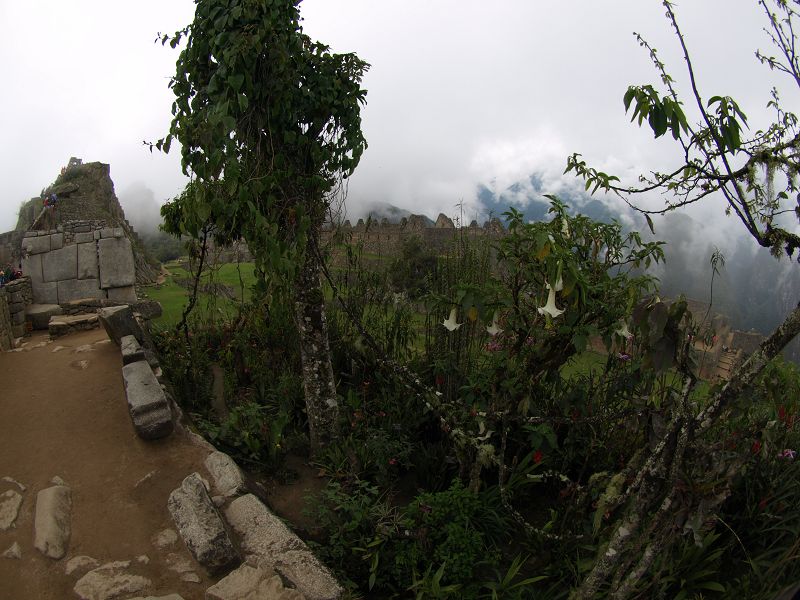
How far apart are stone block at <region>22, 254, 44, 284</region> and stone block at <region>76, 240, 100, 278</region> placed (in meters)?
0.53

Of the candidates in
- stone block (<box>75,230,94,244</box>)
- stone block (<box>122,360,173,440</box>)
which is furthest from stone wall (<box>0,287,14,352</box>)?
stone block (<box>122,360,173,440</box>)

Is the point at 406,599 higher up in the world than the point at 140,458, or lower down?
lower down

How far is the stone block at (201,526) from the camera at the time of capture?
8.63 feet

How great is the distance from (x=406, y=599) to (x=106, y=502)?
2022 millimetres

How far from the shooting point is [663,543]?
6.50 feet

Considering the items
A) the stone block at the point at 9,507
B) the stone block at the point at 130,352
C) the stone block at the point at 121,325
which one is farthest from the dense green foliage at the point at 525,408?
the stone block at the point at 121,325

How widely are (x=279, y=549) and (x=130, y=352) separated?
9.75ft

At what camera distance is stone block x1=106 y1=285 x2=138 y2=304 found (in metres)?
7.73

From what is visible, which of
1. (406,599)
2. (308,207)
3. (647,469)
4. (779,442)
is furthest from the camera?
(308,207)

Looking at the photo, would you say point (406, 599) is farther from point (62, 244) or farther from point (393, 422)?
point (62, 244)

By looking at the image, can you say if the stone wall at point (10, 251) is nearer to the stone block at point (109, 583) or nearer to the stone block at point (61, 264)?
the stone block at point (61, 264)

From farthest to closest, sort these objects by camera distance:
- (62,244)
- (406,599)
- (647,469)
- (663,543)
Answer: (62,244)
(406,599)
(647,469)
(663,543)

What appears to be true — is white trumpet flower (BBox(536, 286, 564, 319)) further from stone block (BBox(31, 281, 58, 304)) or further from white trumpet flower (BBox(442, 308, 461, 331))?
stone block (BBox(31, 281, 58, 304))

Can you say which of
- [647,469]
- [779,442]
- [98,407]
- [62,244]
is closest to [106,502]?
[98,407]
